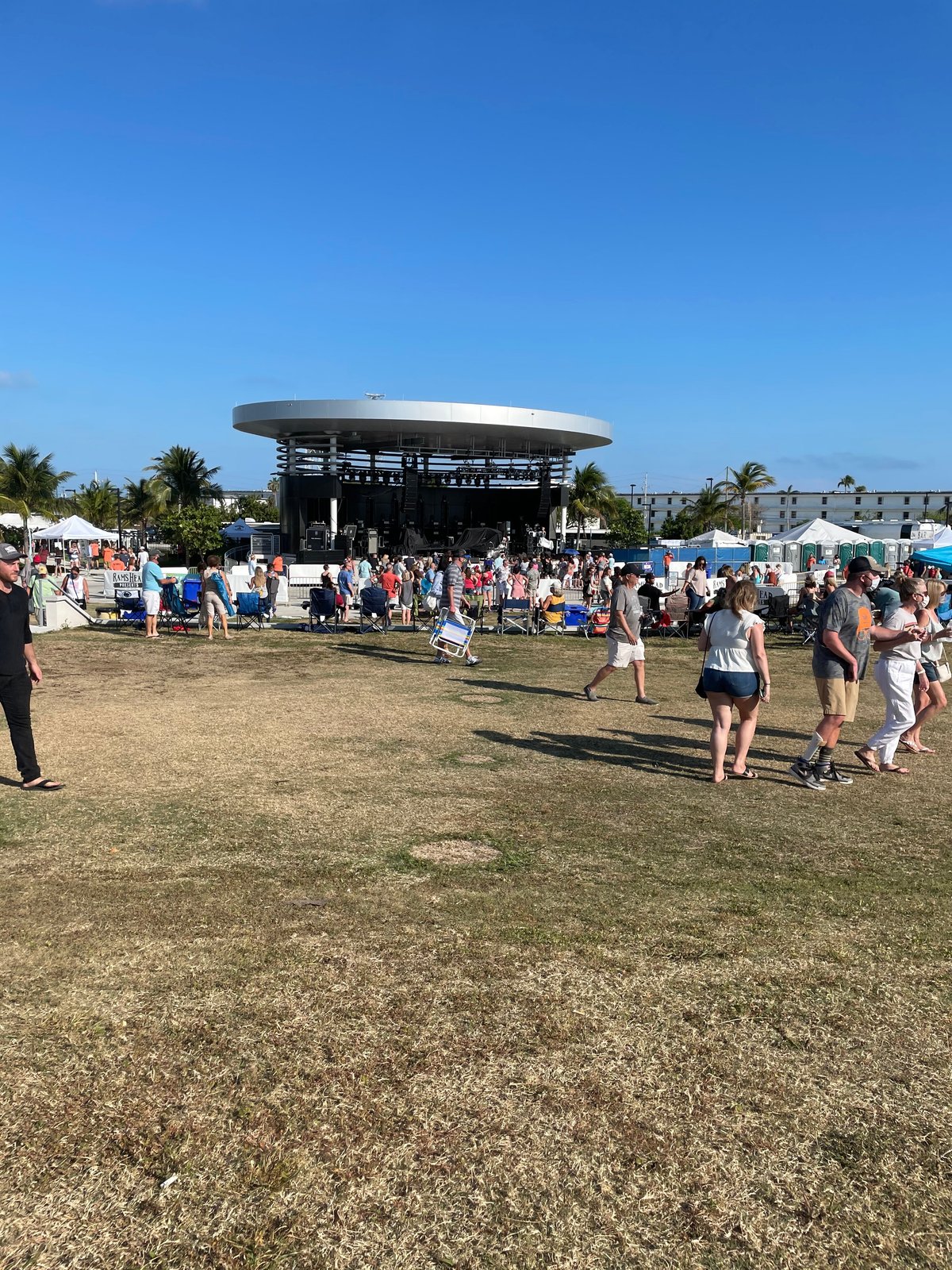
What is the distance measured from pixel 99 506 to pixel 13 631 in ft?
204

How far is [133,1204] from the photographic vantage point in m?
2.40

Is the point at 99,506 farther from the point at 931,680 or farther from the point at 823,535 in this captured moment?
the point at 931,680

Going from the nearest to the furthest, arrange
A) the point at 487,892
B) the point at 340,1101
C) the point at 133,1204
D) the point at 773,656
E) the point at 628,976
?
the point at 133,1204
the point at 340,1101
the point at 628,976
the point at 487,892
the point at 773,656

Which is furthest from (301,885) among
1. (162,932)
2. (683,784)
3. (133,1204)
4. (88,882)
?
(683,784)

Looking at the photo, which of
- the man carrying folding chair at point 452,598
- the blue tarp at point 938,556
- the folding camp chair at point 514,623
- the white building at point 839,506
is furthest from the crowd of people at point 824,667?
the white building at point 839,506

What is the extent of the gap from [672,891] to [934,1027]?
4.66 feet

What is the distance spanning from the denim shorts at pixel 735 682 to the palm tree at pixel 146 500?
54.7 metres

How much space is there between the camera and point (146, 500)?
60562mm

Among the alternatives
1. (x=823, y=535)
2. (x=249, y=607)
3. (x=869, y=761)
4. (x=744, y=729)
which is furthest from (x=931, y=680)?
(x=823, y=535)

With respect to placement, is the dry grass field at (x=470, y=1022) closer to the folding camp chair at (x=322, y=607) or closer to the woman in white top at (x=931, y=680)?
the woman in white top at (x=931, y=680)

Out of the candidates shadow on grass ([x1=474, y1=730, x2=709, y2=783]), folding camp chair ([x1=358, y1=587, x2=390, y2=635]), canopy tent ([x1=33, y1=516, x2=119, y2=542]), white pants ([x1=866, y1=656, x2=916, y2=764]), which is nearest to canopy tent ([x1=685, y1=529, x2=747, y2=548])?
folding camp chair ([x1=358, y1=587, x2=390, y2=635])

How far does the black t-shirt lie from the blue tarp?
19.5 meters

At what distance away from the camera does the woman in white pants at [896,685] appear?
693cm

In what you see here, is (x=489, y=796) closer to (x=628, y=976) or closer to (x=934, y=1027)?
(x=628, y=976)
